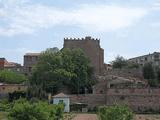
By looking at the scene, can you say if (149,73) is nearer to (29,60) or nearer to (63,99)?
(63,99)

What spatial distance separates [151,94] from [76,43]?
3078cm

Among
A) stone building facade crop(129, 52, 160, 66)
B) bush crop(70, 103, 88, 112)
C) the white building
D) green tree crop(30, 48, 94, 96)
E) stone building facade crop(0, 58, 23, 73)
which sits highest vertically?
stone building facade crop(129, 52, 160, 66)

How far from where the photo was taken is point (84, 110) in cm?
8381

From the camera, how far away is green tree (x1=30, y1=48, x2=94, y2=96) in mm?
91812

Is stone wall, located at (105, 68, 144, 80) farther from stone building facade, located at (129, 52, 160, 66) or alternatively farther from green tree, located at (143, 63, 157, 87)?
stone building facade, located at (129, 52, 160, 66)

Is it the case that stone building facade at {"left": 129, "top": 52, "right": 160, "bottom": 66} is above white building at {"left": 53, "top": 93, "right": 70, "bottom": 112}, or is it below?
Result: above

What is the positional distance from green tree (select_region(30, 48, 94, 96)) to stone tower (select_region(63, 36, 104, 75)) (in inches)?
500

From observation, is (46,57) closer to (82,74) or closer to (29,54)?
(82,74)

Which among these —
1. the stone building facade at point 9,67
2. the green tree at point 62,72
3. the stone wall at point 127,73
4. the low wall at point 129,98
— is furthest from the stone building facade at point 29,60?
the low wall at point 129,98

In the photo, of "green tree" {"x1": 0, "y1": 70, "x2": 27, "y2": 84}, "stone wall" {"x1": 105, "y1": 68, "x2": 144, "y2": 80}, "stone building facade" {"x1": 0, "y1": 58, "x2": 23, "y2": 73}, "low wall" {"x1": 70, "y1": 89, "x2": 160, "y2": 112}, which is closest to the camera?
"low wall" {"x1": 70, "y1": 89, "x2": 160, "y2": 112}

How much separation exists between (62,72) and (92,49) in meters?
21.8

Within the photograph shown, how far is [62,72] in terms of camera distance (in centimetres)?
9112

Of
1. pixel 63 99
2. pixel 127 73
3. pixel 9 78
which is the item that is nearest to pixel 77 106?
pixel 63 99

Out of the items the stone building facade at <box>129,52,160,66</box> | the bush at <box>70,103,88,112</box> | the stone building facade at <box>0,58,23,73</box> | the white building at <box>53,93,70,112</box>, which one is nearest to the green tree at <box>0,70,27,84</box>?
the stone building facade at <box>0,58,23,73</box>
